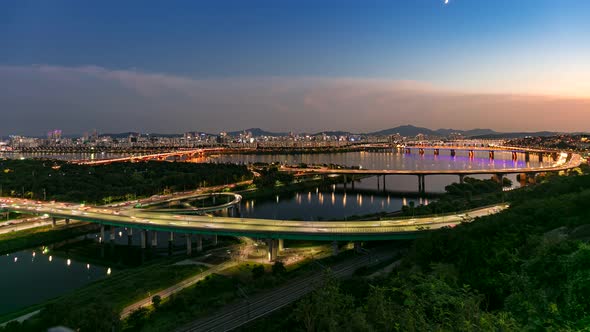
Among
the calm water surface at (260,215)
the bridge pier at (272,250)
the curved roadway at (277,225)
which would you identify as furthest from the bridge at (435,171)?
the bridge pier at (272,250)

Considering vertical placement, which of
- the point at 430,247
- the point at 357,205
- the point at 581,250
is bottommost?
the point at 357,205

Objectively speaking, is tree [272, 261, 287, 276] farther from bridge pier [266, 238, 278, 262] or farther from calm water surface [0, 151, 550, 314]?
calm water surface [0, 151, 550, 314]

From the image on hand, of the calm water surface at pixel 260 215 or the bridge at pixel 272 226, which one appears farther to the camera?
the bridge at pixel 272 226

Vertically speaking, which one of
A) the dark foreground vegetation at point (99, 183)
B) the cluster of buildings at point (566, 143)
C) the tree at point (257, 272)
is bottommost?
the tree at point (257, 272)

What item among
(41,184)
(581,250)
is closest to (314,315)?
(581,250)

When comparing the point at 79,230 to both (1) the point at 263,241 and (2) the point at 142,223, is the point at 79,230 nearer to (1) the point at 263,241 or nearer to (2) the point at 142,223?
(2) the point at 142,223

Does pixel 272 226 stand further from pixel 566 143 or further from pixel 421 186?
pixel 566 143

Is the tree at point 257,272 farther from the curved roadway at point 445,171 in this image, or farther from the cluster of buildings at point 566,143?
the cluster of buildings at point 566,143

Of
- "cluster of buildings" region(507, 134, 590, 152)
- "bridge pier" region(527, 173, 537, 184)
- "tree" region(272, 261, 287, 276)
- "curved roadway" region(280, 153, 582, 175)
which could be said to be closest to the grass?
"tree" region(272, 261, 287, 276)
